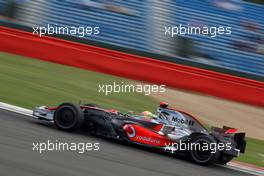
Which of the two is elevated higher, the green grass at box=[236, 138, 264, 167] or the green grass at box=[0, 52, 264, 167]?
the green grass at box=[0, 52, 264, 167]

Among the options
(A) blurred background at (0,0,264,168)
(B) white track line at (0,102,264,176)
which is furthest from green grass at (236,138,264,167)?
(A) blurred background at (0,0,264,168)

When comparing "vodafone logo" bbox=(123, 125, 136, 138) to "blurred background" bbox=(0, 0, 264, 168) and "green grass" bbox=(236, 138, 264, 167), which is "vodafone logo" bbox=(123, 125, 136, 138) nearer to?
"green grass" bbox=(236, 138, 264, 167)

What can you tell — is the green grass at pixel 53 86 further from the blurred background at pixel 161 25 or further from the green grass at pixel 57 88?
the blurred background at pixel 161 25

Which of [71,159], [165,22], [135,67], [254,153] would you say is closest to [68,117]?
[71,159]

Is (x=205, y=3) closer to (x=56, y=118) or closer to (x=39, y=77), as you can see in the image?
(x=39, y=77)

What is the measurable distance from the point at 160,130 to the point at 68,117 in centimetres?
155

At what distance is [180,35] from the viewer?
68.5 ft

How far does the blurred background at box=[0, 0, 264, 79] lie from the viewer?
67.4 feet

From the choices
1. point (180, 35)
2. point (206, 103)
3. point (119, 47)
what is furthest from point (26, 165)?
point (180, 35)

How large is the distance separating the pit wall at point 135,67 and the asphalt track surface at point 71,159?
25.3ft

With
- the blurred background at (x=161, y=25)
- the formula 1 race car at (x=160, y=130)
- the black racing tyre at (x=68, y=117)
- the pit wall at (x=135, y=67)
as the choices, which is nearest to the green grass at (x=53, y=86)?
the blurred background at (x=161, y=25)

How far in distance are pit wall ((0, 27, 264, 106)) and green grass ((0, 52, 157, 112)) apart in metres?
0.36

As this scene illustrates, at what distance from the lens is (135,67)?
59.1ft

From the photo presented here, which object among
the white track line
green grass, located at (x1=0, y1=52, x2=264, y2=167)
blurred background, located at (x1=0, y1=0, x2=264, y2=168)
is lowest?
the white track line
